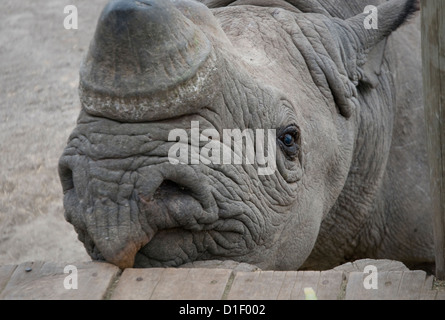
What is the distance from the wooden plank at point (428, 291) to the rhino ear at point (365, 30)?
213 centimetres

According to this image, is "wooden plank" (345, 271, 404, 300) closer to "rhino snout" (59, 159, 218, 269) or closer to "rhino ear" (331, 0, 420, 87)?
"rhino snout" (59, 159, 218, 269)

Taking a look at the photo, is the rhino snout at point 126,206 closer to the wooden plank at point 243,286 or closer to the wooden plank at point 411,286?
the wooden plank at point 243,286

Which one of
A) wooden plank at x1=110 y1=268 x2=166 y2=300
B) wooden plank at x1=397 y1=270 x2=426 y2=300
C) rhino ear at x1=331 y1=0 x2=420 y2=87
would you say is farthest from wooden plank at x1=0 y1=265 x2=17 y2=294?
rhino ear at x1=331 y1=0 x2=420 y2=87

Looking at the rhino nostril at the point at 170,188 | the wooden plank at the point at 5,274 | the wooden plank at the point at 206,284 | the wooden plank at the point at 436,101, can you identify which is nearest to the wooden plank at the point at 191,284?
the wooden plank at the point at 206,284

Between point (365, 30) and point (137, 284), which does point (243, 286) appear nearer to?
point (137, 284)

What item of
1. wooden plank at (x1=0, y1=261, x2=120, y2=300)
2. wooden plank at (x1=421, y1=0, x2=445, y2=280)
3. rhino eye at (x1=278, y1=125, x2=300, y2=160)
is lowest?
rhino eye at (x1=278, y1=125, x2=300, y2=160)

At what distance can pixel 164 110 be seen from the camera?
3621mm

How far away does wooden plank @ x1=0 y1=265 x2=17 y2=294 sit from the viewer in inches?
134

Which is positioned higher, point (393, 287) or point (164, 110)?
point (164, 110)

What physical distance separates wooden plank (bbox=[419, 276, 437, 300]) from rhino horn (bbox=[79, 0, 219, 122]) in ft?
3.78

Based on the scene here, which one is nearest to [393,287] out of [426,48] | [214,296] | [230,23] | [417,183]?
[214,296]

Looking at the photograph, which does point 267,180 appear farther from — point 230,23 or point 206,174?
point 230,23

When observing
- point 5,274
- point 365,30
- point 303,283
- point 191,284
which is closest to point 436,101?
point 303,283

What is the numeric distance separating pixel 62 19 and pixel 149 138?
802cm
